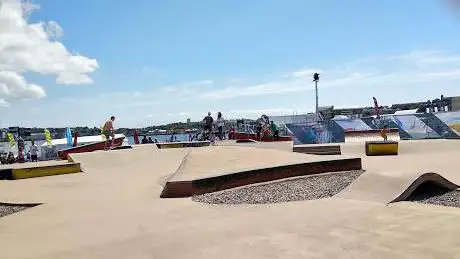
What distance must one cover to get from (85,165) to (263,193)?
26.8ft

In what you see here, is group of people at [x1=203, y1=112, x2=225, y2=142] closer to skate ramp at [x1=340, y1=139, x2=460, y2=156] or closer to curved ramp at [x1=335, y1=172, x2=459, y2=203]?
skate ramp at [x1=340, y1=139, x2=460, y2=156]

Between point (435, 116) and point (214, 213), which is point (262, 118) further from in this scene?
point (214, 213)

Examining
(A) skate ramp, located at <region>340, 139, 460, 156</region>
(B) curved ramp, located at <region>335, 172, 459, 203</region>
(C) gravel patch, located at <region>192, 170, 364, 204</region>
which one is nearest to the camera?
(B) curved ramp, located at <region>335, 172, 459, 203</region>

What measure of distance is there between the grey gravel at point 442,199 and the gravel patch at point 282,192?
5.11 feet

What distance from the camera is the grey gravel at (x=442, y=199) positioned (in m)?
7.31

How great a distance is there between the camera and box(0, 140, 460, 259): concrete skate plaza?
5.15 m

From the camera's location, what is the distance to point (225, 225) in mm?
6414

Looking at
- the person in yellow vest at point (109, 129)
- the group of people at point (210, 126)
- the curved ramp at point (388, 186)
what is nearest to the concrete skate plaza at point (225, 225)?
the curved ramp at point (388, 186)

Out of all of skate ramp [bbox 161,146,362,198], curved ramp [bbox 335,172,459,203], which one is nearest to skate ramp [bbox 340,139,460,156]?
skate ramp [bbox 161,146,362,198]

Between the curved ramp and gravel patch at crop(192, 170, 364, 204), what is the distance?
1.73 ft

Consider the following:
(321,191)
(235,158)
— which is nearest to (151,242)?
(321,191)

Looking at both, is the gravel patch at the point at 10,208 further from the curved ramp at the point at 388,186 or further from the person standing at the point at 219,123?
the person standing at the point at 219,123

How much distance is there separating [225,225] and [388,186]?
128 inches

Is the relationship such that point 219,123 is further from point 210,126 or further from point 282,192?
point 282,192
